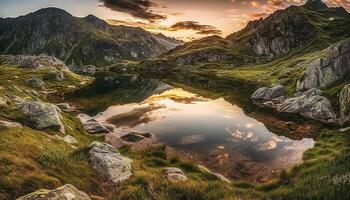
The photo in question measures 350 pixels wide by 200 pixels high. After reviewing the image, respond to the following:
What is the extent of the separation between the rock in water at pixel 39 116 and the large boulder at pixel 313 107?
147 feet

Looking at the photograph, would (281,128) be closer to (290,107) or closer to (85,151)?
(290,107)

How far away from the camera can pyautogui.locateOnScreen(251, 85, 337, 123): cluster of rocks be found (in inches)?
2512

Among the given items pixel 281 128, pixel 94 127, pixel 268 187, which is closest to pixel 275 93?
pixel 281 128

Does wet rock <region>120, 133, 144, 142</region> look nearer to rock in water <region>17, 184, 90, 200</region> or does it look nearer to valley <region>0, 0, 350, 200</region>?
valley <region>0, 0, 350, 200</region>

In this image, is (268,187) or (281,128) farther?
(281,128)

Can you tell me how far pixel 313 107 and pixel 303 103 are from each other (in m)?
5.99

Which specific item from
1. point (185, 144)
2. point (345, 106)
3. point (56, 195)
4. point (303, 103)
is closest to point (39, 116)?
point (185, 144)

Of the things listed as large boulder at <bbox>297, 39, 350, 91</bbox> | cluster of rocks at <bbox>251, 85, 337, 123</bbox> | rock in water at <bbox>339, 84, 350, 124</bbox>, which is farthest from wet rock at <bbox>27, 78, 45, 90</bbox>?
rock in water at <bbox>339, 84, 350, 124</bbox>

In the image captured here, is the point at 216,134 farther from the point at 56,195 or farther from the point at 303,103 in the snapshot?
the point at 56,195

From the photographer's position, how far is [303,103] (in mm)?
74375

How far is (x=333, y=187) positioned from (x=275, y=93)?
8254 centimetres

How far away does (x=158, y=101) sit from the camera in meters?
98.1

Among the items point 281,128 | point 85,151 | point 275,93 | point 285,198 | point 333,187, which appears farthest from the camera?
point 275,93

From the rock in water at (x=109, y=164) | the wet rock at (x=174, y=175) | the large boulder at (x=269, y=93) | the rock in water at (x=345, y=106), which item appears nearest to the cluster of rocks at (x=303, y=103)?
the large boulder at (x=269, y=93)
